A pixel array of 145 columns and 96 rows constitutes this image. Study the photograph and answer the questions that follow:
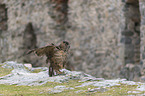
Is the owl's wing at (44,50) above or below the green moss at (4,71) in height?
above

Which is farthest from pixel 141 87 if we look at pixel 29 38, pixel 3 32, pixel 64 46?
pixel 3 32

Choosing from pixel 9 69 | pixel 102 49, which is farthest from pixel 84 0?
pixel 9 69

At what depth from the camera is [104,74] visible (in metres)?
7.57

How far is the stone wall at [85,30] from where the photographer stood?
7289 millimetres

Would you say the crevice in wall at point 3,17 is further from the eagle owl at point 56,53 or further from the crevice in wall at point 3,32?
the eagle owl at point 56,53

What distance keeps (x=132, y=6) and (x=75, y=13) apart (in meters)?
1.88

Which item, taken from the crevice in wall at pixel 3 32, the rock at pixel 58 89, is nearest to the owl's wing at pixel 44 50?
the rock at pixel 58 89

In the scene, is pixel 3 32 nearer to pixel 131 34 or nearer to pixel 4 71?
pixel 131 34

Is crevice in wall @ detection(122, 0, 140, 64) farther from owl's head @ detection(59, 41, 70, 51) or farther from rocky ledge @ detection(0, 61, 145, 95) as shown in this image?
owl's head @ detection(59, 41, 70, 51)

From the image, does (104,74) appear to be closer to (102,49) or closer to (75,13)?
(102,49)

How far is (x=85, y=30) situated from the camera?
806 centimetres

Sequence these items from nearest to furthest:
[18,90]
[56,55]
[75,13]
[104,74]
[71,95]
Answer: [71,95], [18,90], [56,55], [104,74], [75,13]

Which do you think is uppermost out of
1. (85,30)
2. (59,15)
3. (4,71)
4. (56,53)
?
(59,15)

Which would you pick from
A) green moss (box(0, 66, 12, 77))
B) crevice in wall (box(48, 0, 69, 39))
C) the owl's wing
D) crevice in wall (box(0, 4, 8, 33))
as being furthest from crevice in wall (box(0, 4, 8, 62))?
the owl's wing
